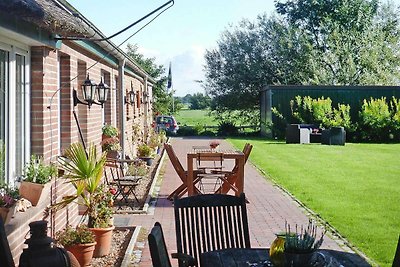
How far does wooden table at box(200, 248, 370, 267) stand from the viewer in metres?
3.70

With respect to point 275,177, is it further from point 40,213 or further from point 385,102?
point 385,102

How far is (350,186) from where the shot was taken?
40.8 feet

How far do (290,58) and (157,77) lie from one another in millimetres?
9557

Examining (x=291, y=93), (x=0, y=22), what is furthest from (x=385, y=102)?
(x=0, y=22)

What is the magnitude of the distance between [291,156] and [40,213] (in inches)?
572

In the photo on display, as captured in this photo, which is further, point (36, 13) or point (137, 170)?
point (137, 170)

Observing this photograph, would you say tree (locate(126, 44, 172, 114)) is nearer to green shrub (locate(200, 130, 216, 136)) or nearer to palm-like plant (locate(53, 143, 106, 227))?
green shrub (locate(200, 130, 216, 136))

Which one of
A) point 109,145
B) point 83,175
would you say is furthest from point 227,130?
point 83,175

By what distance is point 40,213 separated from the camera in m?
5.74

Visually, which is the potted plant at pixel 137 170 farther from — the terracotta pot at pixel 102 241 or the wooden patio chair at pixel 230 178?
the terracotta pot at pixel 102 241

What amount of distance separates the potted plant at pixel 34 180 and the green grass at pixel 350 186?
3840mm

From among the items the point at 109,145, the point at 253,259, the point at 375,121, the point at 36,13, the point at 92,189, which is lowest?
the point at 253,259

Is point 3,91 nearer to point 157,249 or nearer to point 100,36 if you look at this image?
point 100,36

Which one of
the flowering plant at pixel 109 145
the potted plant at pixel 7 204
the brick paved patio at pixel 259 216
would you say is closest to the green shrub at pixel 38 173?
the potted plant at pixel 7 204
